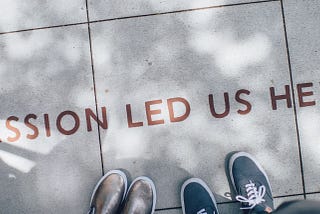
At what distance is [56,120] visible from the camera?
281 centimetres

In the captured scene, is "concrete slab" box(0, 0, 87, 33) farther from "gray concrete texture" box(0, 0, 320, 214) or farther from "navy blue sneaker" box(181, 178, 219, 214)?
"navy blue sneaker" box(181, 178, 219, 214)

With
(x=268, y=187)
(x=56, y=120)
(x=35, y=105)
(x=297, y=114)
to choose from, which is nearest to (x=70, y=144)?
(x=56, y=120)

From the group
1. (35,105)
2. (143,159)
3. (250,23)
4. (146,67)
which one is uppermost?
(250,23)

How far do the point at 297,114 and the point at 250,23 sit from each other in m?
0.78

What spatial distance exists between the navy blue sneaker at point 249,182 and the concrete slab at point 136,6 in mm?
1175

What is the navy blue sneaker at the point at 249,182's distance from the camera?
273 cm

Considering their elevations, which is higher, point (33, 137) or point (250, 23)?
point (250, 23)

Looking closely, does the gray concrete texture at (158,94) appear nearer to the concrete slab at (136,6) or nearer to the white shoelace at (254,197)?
the concrete slab at (136,6)

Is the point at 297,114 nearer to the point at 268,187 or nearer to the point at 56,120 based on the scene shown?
the point at 268,187

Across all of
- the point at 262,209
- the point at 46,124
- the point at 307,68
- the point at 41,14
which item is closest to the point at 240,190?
the point at 262,209

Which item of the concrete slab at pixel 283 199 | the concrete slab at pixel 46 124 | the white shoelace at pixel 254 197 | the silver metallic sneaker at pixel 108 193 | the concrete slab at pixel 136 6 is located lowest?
the concrete slab at pixel 283 199

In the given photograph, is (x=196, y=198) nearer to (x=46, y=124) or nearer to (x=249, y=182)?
(x=249, y=182)

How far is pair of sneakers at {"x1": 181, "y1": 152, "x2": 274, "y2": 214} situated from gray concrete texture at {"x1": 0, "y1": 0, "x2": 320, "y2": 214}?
0.22 feet

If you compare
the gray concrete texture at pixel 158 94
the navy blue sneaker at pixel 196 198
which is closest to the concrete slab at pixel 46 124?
the gray concrete texture at pixel 158 94
